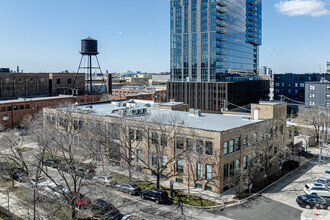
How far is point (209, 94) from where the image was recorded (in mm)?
98500

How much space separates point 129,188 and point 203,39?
245ft

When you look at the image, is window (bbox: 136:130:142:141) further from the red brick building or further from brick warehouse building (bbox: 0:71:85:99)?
the red brick building

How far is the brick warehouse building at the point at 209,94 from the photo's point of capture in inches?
3792

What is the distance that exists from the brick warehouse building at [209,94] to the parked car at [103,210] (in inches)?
2557

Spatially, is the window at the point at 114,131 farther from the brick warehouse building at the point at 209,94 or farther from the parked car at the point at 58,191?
the brick warehouse building at the point at 209,94

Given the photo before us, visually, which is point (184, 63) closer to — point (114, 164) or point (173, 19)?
point (173, 19)

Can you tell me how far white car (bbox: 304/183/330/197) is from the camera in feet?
127

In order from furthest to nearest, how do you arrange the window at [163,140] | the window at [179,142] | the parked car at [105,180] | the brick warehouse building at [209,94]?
1. the brick warehouse building at [209,94]
2. the window at [179,142]
3. the parked car at [105,180]
4. the window at [163,140]

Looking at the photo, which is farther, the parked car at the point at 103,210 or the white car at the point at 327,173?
the white car at the point at 327,173

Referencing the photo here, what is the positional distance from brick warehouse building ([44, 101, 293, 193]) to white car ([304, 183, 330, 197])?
5.62 m

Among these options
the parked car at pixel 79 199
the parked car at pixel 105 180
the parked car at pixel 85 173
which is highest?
the parked car at pixel 85 173

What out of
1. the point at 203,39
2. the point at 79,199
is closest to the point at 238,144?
the point at 79,199

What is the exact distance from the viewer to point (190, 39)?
104688 mm

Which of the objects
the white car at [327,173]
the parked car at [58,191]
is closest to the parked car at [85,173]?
the parked car at [58,191]
